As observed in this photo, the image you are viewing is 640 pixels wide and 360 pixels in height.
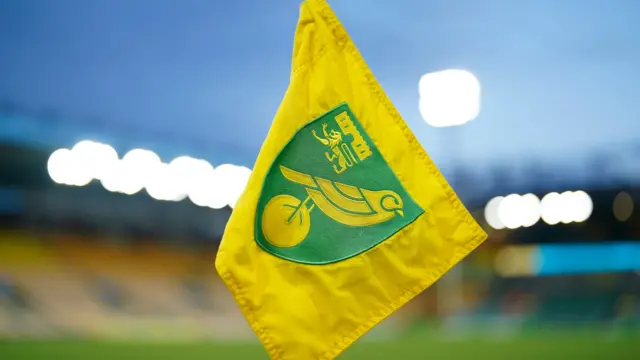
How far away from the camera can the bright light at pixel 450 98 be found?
46.4 feet

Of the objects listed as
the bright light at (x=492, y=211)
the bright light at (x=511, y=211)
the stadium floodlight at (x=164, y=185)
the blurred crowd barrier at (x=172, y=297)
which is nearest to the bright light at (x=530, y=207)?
the bright light at (x=511, y=211)

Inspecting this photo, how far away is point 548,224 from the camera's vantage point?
22031 millimetres

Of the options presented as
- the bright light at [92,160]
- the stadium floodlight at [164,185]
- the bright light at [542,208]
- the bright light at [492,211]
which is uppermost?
the bright light at [92,160]

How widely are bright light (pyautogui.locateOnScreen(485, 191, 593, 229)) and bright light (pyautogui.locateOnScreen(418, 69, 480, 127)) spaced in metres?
7.68

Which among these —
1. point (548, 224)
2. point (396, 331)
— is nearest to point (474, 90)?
point (396, 331)

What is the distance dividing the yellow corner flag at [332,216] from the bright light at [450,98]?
1248 centimetres

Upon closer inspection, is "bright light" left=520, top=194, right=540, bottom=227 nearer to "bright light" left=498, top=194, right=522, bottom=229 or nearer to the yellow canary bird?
"bright light" left=498, top=194, right=522, bottom=229

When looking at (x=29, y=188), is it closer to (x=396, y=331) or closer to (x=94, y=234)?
(x=94, y=234)

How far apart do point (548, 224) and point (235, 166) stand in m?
9.45

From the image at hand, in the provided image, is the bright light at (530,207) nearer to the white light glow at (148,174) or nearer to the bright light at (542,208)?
the bright light at (542,208)

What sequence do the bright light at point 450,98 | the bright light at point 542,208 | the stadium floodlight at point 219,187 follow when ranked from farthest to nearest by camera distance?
the bright light at point 542,208 → the stadium floodlight at point 219,187 → the bright light at point 450,98

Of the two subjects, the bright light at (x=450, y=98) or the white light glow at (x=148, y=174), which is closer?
the bright light at (x=450, y=98)

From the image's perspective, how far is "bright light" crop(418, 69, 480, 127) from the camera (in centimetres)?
1415

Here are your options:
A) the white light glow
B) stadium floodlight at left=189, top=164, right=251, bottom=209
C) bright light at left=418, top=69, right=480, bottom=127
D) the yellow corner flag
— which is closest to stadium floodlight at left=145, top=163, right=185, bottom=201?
the white light glow
